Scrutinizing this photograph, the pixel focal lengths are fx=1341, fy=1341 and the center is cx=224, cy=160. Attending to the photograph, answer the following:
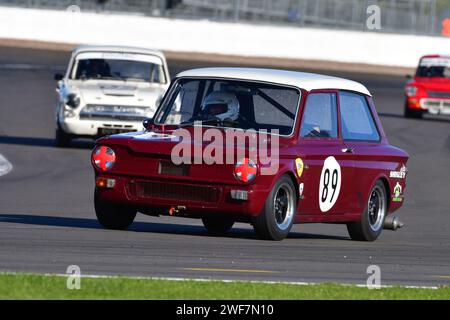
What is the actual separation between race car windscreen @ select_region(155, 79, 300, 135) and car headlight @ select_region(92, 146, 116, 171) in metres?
0.82

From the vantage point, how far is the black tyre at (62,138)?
21.6 meters

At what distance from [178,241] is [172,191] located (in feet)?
1.38

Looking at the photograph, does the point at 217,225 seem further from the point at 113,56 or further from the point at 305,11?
the point at 305,11

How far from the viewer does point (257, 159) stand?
10.9 meters

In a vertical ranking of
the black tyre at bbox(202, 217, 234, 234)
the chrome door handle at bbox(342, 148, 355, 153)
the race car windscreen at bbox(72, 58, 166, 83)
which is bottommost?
the black tyre at bbox(202, 217, 234, 234)

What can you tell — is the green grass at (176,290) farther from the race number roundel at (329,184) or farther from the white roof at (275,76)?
the white roof at (275,76)

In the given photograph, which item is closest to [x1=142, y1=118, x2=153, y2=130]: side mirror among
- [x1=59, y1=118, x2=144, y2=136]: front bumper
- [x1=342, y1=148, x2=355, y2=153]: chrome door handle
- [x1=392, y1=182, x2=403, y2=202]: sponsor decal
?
[x1=342, y1=148, x2=355, y2=153]: chrome door handle

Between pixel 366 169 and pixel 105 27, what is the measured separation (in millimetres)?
36860

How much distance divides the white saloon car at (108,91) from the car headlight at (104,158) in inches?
368

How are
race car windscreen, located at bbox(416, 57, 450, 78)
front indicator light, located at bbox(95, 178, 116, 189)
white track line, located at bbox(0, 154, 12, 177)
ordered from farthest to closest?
race car windscreen, located at bbox(416, 57, 450, 78) → white track line, located at bbox(0, 154, 12, 177) → front indicator light, located at bbox(95, 178, 116, 189)

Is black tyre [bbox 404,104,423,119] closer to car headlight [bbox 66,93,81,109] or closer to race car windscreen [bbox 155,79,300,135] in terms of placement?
car headlight [bbox 66,93,81,109]

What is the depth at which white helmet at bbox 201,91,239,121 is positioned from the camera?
11.9m

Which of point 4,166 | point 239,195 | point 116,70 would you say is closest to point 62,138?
point 116,70
